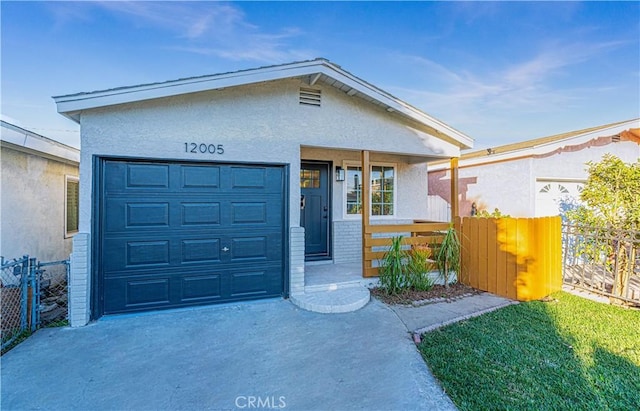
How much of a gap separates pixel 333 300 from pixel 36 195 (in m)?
6.30

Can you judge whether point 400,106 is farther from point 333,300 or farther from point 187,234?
point 187,234

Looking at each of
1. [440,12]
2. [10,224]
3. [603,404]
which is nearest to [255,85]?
[10,224]

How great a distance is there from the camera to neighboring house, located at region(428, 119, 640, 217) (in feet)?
30.5

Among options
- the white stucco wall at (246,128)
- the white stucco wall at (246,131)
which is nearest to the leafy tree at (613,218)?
the white stucco wall at (246,131)

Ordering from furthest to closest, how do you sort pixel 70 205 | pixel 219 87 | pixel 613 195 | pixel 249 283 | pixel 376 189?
pixel 376 189 < pixel 70 205 < pixel 613 195 < pixel 249 283 < pixel 219 87

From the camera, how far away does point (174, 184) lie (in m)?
4.84

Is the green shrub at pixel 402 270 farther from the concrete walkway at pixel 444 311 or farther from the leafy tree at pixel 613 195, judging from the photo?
the leafy tree at pixel 613 195

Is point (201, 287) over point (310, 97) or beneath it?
beneath

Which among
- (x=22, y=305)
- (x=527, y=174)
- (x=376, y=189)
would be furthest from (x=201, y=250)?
(x=527, y=174)

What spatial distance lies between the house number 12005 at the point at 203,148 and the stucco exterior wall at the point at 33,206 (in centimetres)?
339

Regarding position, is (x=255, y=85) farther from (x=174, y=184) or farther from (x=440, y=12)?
(x=440, y=12)

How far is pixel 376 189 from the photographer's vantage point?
8.17m

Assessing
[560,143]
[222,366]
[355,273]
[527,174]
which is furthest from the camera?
[527,174]

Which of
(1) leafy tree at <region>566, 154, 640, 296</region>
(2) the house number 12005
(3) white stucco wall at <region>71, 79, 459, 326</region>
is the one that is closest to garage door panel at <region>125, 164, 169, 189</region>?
(3) white stucco wall at <region>71, 79, 459, 326</region>
